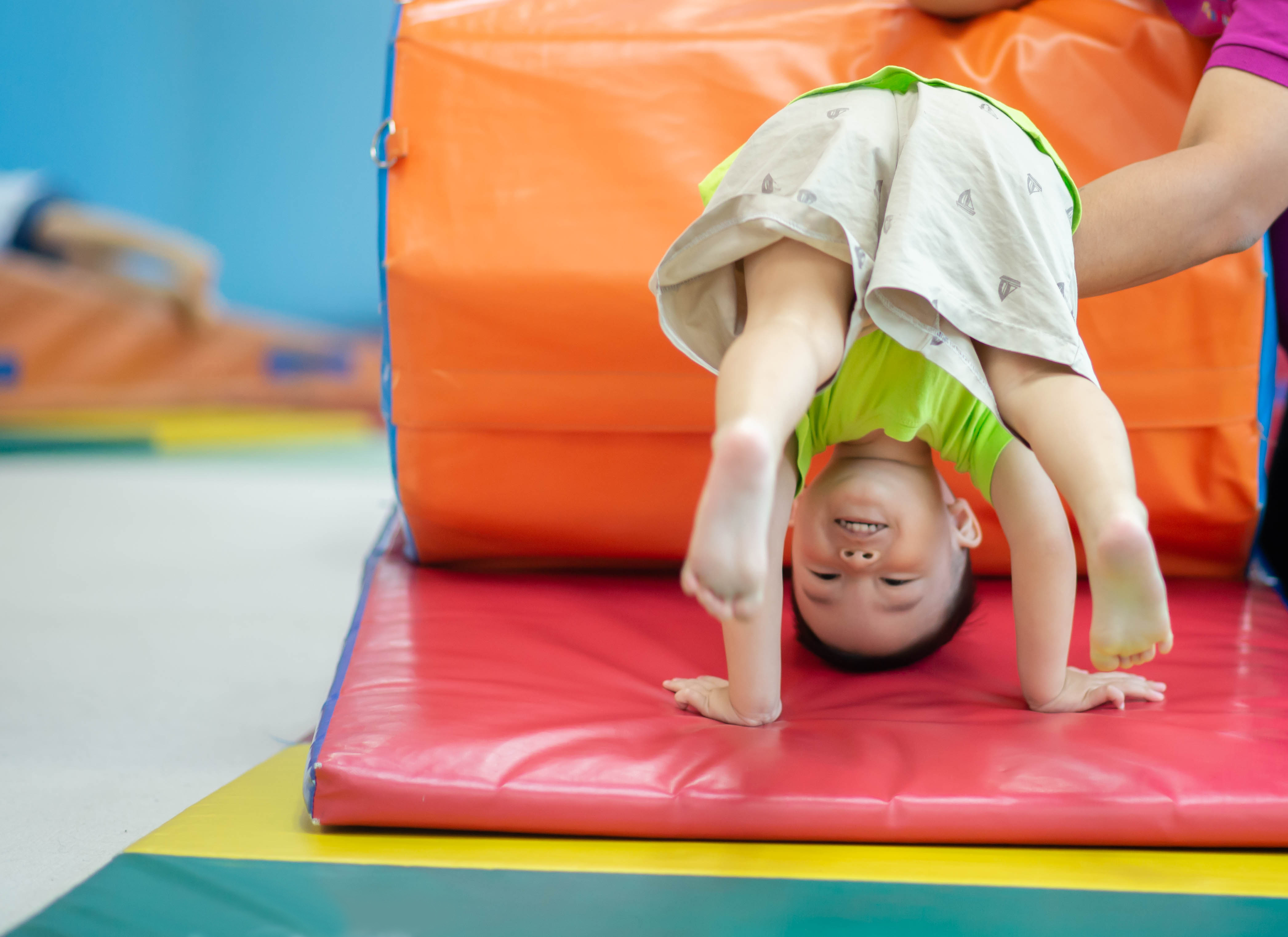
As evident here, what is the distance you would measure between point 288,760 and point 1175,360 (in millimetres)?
1146

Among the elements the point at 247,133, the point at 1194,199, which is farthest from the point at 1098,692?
the point at 247,133

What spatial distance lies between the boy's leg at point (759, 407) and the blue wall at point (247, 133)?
4.37 metres

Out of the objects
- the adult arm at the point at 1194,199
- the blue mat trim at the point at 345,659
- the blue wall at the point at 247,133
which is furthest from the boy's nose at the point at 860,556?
the blue wall at the point at 247,133

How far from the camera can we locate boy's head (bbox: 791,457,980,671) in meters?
1.04

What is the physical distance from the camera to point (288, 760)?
3.64 feet

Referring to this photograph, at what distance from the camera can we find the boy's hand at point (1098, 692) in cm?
110

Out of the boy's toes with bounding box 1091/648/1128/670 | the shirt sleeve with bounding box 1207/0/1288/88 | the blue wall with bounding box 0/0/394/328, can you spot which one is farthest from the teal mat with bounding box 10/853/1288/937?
the blue wall with bounding box 0/0/394/328

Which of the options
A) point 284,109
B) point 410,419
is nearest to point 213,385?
point 284,109

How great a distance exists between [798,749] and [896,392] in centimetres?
33

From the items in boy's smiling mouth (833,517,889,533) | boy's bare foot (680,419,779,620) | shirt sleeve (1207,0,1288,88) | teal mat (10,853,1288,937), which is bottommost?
teal mat (10,853,1288,937)

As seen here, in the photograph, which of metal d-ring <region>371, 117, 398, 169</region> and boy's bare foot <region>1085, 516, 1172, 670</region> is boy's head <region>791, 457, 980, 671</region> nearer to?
boy's bare foot <region>1085, 516, 1172, 670</region>

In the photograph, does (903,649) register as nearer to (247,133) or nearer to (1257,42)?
(1257,42)

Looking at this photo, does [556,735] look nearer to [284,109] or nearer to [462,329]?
[462,329]

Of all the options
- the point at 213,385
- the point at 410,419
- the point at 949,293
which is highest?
the point at 949,293
